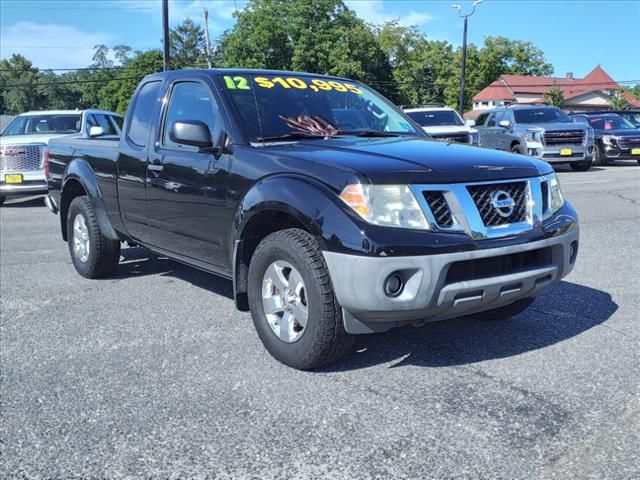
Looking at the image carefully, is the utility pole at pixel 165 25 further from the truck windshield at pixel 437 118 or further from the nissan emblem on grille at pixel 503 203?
the nissan emblem on grille at pixel 503 203

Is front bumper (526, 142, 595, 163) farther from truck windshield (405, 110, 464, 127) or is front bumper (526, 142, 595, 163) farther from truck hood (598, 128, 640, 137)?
truck hood (598, 128, 640, 137)

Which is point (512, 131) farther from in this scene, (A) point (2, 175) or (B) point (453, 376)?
(B) point (453, 376)

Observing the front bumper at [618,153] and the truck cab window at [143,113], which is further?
the front bumper at [618,153]

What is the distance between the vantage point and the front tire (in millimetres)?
3365

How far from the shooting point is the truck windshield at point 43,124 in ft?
44.8

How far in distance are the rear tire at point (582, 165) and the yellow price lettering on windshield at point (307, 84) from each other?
14258 mm

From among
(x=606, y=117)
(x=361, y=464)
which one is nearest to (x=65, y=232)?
(x=361, y=464)

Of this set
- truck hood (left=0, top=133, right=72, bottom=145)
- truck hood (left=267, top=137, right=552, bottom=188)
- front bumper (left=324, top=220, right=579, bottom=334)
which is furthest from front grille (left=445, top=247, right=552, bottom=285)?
truck hood (left=0, top=133, right=72, bottom=145)

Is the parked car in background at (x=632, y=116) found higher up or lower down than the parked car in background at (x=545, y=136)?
higher up

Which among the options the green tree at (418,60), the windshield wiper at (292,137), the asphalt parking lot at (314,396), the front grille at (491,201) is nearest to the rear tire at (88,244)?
the asphalt parking lot at (314,396)

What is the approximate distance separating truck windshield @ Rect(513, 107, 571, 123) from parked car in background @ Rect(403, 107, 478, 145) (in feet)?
7.73

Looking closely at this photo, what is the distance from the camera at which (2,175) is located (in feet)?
41.1

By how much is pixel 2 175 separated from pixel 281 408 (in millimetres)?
11329

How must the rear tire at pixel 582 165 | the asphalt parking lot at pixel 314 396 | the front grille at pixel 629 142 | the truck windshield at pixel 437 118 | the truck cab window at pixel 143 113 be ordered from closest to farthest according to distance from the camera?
the asphalt parking lot at pixel 314 396
the truck cab window at pixel 143 113
the truck windshield at pixel 437 118
the rear tire at pixel 582 165
the front grille at pixel 629 142
